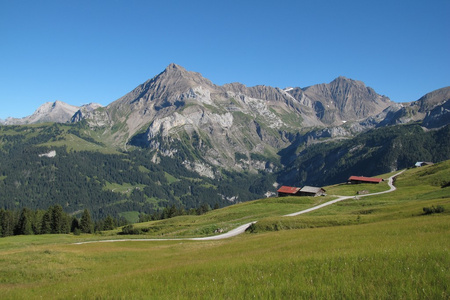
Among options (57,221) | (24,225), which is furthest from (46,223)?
(24,225)

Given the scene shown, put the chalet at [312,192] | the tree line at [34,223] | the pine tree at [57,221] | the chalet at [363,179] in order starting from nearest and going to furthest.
Answer: the chalet at [312,192], the tree line at [34,223], the pine tree at [57,221], the chalet at [363,179]

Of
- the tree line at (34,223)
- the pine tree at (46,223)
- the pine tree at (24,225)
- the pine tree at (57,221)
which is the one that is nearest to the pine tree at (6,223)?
the tree line at (34,223)

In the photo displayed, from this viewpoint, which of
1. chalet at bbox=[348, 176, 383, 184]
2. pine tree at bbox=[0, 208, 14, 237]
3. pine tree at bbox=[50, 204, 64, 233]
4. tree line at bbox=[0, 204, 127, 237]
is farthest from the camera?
chalet at bbox=[348, 176, 383, 184]

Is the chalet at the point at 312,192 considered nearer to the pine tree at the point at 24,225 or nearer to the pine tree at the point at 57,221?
the pine tree at the point at 57,221

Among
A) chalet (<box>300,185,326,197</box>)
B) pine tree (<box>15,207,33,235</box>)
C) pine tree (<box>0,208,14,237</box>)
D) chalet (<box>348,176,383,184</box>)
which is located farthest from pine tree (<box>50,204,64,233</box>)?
chalet (<box>348,176,383,184</box>)

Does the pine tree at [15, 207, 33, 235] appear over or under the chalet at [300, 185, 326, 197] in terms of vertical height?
over

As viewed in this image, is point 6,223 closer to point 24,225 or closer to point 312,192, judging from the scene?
point 24,225

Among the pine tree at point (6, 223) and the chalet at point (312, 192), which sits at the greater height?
the pine tree at point (6, 223)

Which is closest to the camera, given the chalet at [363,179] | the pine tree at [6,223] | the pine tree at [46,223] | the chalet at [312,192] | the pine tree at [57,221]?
the chalet at [312,192]

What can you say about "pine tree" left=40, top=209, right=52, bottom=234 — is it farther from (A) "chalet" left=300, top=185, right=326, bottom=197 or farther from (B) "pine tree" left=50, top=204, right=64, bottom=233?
(A) "chalet" left=300, top=185, right=326, bottom=197

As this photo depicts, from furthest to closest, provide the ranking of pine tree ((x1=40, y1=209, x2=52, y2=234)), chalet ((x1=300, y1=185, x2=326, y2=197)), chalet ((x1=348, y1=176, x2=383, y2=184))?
chalet ((x1=348, y1=176, x2=383, y2=184)) → pine tree ((x1=40, y1=209, x2=52, y2=234)) → chalet ((x1=300, y1=185, x2=326, y2=197))

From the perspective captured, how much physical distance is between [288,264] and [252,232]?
140ft

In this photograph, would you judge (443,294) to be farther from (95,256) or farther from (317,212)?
(317,212)

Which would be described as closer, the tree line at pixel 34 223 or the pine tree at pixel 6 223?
the pine tree at pixel 6 223
